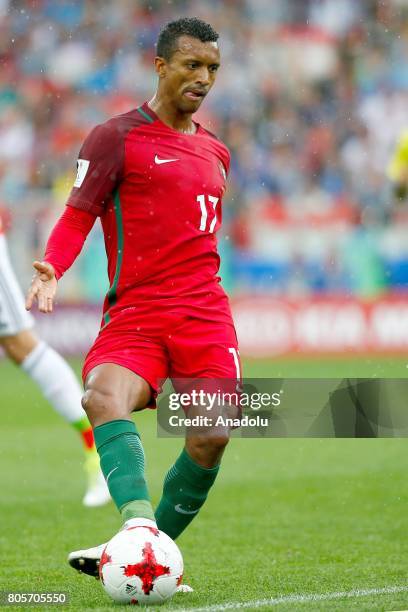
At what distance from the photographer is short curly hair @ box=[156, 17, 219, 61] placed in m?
4.62

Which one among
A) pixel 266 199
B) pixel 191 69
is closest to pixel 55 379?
pixel 191 69

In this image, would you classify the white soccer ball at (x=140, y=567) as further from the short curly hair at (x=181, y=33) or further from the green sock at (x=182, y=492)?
the short curly hair at (x=181, y=33)

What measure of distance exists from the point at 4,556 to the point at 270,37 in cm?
1525

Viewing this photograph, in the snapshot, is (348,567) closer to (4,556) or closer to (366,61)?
(4,556)

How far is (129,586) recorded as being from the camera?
404 cm

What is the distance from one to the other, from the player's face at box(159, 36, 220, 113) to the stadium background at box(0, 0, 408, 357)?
11.0 metres

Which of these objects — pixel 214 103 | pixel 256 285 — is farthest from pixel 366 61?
pixel 256 285

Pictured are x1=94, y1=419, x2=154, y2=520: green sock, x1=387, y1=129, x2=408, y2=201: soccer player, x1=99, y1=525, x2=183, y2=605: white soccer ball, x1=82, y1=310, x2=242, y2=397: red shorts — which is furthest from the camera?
x1=387, y1=129, x2=408, y2=201: soccer player

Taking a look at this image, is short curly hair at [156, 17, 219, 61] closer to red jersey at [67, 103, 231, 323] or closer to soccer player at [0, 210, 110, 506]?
red jersey at [67, 103, 231, 323]

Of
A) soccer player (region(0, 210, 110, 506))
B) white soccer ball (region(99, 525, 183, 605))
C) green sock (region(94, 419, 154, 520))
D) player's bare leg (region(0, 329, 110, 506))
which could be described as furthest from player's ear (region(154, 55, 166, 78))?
player's bare leg (region(0, 329, 110, 506))

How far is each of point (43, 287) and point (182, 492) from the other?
3.16 ft

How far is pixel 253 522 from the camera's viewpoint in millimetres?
6457

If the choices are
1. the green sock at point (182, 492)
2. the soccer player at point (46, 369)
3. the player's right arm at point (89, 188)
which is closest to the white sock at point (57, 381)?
the soccer player at point (46, 369)

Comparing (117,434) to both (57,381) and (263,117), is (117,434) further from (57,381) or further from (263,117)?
(263,117)
